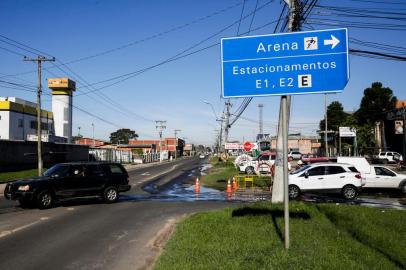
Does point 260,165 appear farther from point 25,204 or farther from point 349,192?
point 25,204

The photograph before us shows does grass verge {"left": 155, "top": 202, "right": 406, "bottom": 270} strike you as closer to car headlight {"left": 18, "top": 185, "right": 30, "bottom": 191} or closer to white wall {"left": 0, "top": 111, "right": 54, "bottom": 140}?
car headlight {"left": 18, "top": 185, "right": 30, "bottom": 191}

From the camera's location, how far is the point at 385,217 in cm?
1316

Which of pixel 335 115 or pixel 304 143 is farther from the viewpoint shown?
pixel 304 143

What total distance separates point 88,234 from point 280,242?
→ 5358 mm

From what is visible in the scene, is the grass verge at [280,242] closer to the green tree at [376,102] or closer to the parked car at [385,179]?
the parked car at [385,179]

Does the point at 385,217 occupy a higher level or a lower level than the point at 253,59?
lower

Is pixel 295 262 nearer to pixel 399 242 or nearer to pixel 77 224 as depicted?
pixel 399 242

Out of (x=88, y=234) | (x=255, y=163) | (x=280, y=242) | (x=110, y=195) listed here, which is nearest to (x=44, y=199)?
(x=110, y=195)

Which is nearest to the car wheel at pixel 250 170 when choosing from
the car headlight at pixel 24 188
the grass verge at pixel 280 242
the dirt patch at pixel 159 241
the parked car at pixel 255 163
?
the parked car at pixel 255 163

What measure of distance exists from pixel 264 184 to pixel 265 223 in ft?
58.7

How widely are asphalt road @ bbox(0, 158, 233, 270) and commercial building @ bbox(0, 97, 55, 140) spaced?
53.1m

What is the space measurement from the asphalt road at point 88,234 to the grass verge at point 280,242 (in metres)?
0.88

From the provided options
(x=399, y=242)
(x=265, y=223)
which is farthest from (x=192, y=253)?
(x=399, y=242)

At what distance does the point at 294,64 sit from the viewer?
8.89 metres
